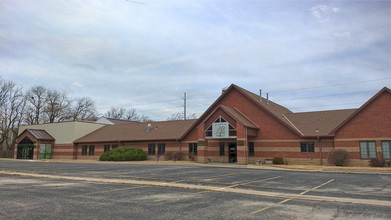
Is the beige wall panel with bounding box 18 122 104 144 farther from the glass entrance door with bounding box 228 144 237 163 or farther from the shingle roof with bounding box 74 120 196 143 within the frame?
the glass entrance door with bounding box 228 144 237 163

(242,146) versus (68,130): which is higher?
(68,130)

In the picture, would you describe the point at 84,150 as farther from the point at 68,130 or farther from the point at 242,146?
the point at 242,146

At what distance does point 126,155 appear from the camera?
120ft

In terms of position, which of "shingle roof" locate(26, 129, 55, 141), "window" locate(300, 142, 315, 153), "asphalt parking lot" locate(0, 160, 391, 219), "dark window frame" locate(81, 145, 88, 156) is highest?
"shingle roof" locate(26, 129, 55, 141)

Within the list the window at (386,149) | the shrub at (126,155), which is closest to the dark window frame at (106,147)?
the shrub at (126,155)

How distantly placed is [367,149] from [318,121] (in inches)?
239

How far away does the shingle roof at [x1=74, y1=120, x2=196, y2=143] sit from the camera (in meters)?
38.8

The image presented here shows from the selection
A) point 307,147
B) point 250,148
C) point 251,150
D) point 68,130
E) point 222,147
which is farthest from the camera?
point 68,130

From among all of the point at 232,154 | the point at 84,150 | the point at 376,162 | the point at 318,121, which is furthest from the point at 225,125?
the point at 84,150

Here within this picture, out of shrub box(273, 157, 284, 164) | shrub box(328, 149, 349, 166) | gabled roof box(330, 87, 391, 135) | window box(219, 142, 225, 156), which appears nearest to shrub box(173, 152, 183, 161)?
window box(219, 142, 225, 156)

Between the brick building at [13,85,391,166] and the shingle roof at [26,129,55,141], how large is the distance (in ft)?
50.4

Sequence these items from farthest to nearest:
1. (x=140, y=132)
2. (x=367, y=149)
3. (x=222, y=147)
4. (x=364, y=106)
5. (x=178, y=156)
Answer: (x=140, y=132) < (x=178, y=156) < (x=222, y=147) < (x=364, y=106) < (x=367, y=149)

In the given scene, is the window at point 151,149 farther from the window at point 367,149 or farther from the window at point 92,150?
the window at point 367,149

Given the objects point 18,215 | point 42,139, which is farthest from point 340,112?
point 42,139
